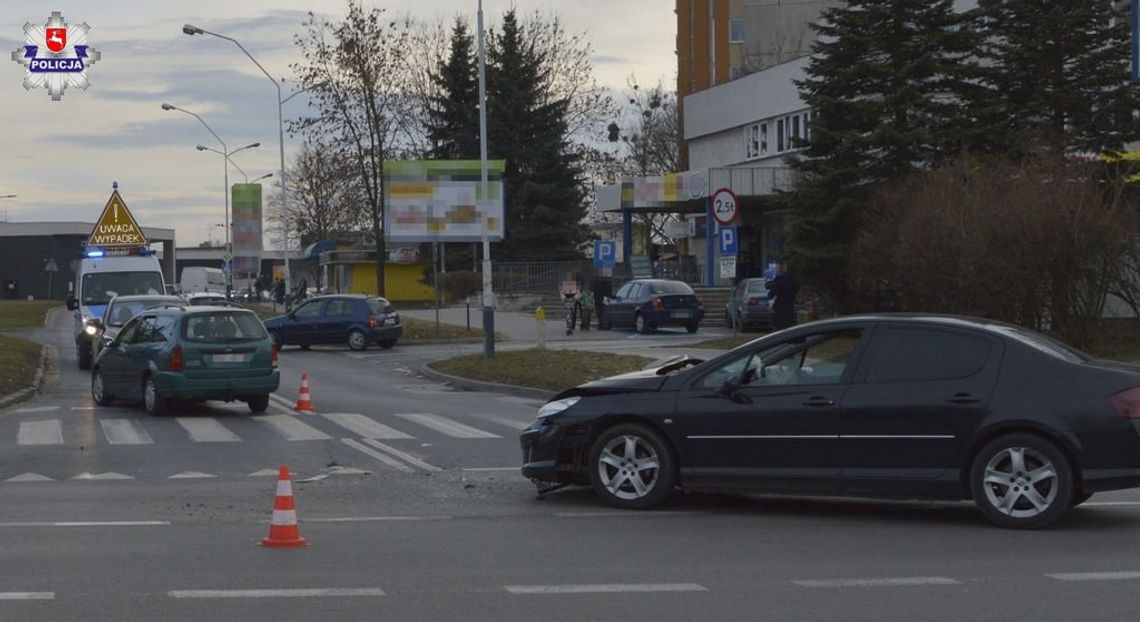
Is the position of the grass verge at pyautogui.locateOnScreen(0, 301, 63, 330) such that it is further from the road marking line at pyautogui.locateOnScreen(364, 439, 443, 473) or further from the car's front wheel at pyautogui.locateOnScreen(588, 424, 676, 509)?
the car's front wheel at pyautogui.locateOnScreen(588, 424, 676, 509)

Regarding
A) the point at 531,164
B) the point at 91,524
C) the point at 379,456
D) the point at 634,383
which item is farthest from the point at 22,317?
the point at 634,383

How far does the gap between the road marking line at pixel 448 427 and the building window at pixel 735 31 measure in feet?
241

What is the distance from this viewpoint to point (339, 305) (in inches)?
1567

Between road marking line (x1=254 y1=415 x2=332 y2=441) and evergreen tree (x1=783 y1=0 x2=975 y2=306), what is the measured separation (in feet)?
55.0

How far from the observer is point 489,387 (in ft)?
86.3

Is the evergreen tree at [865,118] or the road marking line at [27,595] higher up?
the evergreen tree at [865,118]

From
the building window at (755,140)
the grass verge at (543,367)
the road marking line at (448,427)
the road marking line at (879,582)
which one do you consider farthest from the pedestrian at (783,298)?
the building window at (755,140)

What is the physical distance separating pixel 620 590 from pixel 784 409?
2987mm

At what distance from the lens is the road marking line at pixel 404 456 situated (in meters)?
14.8

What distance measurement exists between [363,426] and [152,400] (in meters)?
3.51

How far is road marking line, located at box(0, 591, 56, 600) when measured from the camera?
26.6ft

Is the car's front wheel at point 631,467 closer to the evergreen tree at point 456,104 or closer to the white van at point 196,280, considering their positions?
the evergreen tree at point 456,104

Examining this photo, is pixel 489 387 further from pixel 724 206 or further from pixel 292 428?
pixel 292 428

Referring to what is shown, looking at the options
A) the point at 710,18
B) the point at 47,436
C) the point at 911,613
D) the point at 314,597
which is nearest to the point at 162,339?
the point at 47,436
